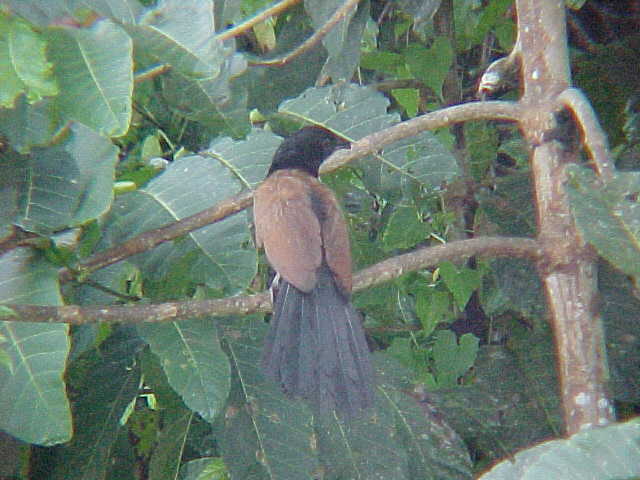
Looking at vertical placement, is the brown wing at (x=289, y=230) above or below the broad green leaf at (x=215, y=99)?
below

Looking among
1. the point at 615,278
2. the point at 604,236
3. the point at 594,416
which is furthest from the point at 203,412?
the point at 615,278

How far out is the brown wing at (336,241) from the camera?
81.3 inches

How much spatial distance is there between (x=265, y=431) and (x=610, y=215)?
3.34 feet

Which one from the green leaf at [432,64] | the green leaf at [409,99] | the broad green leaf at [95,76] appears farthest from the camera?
the green leaf at [409,99]

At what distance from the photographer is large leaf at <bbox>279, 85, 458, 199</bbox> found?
219 centimetres

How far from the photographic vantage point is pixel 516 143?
8.66ft

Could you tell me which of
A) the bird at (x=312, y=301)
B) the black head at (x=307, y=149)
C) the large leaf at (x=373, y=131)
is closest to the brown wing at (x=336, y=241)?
the bird at (x=312, y=301)

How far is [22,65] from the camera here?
1302mm

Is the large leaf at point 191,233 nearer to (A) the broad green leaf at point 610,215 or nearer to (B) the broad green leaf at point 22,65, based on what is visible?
(B) the broad green leaf at point 22,65

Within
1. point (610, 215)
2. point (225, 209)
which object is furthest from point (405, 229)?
point (610, 215)

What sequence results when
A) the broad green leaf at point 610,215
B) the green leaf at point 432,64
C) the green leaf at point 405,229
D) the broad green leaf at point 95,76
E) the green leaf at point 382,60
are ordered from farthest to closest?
1. the green leaf at point 382,60
2. the green leaf at point 432,64
3. the green leaf at point 405,229
4. the broad green leaf at point 95,76
5. the broad green leaf at point 610,215

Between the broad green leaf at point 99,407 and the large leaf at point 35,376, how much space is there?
0.48 metres

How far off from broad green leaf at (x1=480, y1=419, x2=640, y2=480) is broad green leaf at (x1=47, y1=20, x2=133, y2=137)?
759 millimetres

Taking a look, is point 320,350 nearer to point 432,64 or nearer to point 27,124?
point 27,124
